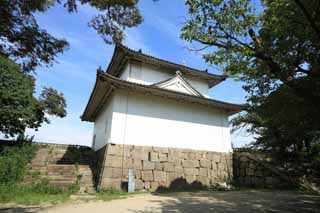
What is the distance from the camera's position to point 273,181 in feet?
36.4

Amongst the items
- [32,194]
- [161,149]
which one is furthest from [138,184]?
[32,194]

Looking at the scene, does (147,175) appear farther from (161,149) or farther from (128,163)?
(161,149)

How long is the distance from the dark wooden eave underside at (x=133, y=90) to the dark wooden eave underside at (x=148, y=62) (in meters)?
2.45

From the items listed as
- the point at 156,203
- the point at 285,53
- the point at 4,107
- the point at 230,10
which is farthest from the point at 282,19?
the point at 4,107

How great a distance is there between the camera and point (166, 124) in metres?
10.8

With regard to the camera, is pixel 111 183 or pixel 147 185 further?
pixel 147 185

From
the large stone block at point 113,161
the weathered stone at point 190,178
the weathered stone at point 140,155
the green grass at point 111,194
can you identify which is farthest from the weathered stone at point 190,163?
the large stone block at point 113,161

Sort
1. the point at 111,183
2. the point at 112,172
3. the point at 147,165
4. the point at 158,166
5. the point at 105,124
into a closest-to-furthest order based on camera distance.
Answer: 1. the point at 111,183
2. the point at 112,172
3. the point at 147,165
4. the point at 158,166
5. the point at 105,124

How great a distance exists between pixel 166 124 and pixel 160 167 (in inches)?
87.9

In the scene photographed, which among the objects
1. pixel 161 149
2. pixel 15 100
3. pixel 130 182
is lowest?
pixel 130 182

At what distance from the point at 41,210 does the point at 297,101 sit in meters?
8.58

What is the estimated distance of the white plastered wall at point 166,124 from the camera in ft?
32.2

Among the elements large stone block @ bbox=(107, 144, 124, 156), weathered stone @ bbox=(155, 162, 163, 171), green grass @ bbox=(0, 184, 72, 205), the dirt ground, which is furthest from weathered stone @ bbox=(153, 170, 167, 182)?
green grass @ bbox=(0, 184, 72, 205)

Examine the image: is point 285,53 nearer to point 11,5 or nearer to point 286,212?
point 286,212
